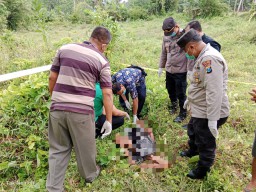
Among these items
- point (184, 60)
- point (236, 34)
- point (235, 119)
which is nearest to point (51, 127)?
point (184, 60)

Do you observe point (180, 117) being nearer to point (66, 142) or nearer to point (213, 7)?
point (66, 142)

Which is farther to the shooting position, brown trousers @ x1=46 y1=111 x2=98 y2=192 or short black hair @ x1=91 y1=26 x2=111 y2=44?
short black hair @ x1=91 y1=26 x2=111 y2=44

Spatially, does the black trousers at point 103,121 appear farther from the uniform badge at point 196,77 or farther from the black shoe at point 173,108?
the uniform badge at point 196,77

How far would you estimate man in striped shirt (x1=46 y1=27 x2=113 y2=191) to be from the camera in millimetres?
2244

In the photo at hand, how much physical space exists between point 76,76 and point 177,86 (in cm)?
204

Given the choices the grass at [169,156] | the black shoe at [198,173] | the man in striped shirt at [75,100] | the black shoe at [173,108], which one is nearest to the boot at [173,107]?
the black shoe at [173,108]

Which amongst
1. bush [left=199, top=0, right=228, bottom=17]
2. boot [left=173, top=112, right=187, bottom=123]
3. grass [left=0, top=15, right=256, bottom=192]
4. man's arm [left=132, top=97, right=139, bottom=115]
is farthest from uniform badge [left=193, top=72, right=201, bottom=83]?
bush [left=199, top=0, right=228, bottom=17]

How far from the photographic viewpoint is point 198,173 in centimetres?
259

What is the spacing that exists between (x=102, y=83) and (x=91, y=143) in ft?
2.11

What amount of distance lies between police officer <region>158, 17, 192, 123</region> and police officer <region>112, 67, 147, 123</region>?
50 cm

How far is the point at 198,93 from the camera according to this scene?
2.29 metres

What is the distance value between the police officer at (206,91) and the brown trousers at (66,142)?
1.08 meters

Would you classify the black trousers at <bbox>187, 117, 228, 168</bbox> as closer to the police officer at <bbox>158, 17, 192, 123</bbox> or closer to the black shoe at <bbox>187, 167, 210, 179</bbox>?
the black shoe at <bbox>187, 167, 210, 179</bbox>

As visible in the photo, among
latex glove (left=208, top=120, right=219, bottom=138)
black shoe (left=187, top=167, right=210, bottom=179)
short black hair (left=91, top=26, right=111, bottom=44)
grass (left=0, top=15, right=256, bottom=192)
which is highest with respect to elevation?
short black hair (left=91, top=26, right=111, bottom=44)
